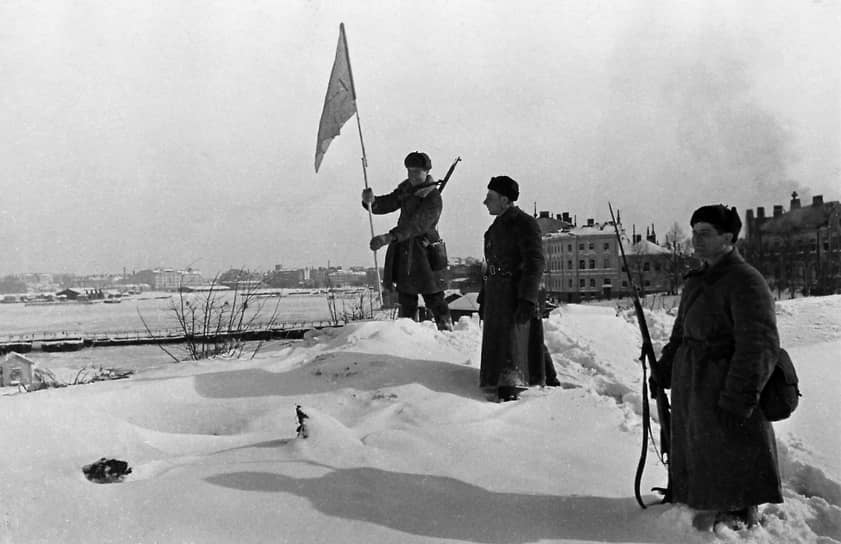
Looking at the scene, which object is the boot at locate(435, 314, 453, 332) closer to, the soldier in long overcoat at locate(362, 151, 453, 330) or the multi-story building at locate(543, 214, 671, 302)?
the soldier in long overcoat at locate(362, 151, 453, 330)

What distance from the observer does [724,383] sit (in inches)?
108

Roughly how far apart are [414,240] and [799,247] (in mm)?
62779

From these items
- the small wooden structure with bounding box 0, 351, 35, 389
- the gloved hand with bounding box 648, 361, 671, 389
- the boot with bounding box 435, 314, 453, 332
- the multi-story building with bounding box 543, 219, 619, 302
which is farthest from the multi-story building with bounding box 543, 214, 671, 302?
the gloved hand with bounding box 648, 361, 671, 389

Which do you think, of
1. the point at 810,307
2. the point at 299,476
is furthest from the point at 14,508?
the point at 810,307

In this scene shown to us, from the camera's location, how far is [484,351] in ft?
15.9

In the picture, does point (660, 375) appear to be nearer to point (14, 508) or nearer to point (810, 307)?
point (14, 508)

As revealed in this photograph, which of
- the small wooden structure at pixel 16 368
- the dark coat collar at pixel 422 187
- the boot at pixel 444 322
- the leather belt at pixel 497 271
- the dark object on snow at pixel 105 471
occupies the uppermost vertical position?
the dark coat collar at pixel 422 187

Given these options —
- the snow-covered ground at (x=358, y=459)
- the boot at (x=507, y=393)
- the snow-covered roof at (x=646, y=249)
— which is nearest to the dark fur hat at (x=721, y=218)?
the snow-covered ground at (x=358, y=459)

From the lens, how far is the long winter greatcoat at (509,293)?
4.75 m

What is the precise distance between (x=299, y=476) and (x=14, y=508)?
1.24 m

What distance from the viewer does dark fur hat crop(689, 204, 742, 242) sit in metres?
2.89

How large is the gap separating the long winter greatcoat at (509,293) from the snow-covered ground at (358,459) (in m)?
0.25

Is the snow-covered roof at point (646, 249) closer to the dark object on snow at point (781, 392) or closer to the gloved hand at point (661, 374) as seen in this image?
the gloved hand at point (661, 374)

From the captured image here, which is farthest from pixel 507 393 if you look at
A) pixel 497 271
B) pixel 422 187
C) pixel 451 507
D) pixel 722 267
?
pixel 422 187
